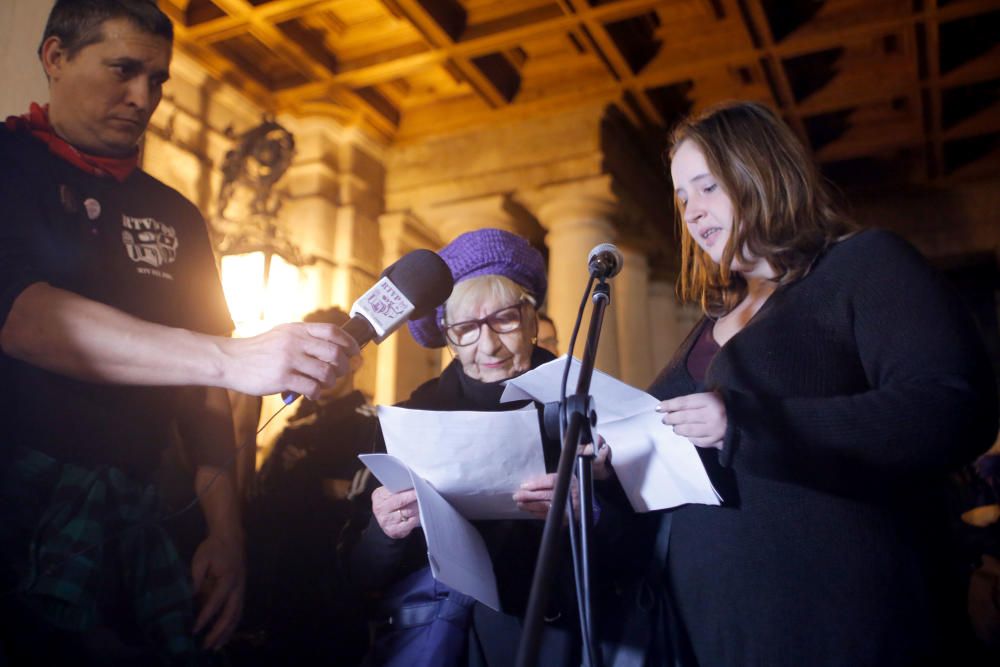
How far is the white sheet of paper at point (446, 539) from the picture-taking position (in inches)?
51.8

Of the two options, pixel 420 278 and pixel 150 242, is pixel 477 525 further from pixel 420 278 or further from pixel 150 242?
pixel 150 242

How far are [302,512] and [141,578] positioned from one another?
1.64 m

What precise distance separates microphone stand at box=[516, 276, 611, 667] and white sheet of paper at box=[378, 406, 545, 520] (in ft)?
0.73

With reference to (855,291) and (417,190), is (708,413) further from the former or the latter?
(417,190)

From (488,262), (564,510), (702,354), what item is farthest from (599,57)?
(564,510)

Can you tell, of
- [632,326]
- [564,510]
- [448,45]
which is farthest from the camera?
[632,326]

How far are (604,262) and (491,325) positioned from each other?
647mm

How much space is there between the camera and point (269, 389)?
136 cm

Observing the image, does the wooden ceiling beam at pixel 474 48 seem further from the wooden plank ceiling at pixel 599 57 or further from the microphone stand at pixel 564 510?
the microphone stand at pixel 564 510

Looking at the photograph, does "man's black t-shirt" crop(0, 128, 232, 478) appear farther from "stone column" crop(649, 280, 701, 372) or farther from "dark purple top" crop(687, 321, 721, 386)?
"stone column" crop(649, 280, 701, 372)

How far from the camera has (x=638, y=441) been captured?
1.39m

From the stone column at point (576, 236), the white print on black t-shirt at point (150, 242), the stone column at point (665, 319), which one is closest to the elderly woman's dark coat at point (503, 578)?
the white print on black t-shirt at point (150, 242)

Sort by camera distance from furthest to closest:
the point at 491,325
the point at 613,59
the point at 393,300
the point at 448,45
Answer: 1. the point at 613,59
2. the point at 448,45
3. the point at 491,325
4. the point at 393,300

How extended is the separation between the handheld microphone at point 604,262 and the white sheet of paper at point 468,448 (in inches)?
10.1
